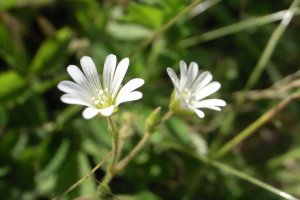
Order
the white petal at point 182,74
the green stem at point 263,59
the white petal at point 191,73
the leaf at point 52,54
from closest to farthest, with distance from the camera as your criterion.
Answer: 1. the white petal at point 182,74
2. the white petal at point 191,73
3. the leaf at point 52,54
4. the green stem at point 263,59

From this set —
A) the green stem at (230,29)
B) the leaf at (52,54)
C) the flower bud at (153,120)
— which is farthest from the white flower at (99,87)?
the green stem at (230,29)

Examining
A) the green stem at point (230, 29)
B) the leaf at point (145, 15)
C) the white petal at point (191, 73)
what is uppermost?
the green stem at point (230, 29)

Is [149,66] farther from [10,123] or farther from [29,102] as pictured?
[10,123]

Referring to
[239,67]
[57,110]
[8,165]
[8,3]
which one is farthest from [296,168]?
[8,3]

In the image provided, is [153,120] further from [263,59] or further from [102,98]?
[263,59]

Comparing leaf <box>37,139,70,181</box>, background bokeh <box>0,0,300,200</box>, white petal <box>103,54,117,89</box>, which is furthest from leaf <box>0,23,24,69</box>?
white petal <box>103,54,117,89</box>

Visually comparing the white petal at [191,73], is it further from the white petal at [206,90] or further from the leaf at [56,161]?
the leaf at [56,161]

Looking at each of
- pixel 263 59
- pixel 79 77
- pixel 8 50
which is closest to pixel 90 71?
pixel 79 77
